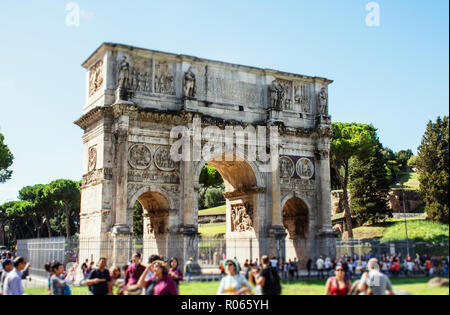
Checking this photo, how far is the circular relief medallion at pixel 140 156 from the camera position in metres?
24.1

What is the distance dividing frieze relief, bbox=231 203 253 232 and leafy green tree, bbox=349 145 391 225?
67.2ft

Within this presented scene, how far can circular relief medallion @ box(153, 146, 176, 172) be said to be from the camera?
24672mm

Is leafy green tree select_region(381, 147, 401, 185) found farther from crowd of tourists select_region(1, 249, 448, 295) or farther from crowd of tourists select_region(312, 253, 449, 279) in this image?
crowd of tourists select_region(1, 249, 448, 295)

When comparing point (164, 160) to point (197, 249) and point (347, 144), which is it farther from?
point (347, 144)

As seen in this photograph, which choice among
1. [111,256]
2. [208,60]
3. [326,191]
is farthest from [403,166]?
[111,256]

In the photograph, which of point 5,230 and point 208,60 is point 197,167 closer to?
point 208,60

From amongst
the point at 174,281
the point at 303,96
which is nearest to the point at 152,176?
the point at 303,96

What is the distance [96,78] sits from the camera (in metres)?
25.6

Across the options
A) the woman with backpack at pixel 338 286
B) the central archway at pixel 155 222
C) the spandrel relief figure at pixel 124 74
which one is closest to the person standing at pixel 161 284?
the woman with backpack at pixel 338 286

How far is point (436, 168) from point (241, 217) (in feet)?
54.0

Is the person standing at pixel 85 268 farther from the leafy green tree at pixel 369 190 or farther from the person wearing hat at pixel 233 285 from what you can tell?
the leafy green tree at pixel 369 190

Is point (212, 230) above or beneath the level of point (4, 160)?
beneath

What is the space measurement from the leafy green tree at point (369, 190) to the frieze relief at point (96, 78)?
28.1 meters

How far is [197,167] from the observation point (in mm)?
25078
